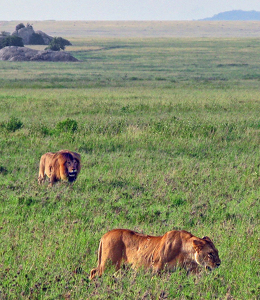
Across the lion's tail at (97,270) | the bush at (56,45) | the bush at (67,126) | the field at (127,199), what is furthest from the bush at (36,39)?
the lion's tail at (97,270)

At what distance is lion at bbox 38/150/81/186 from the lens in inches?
326

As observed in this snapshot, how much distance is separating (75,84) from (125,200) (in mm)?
26797

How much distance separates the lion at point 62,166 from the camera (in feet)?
27.1

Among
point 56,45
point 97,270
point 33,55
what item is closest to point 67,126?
point 97,270

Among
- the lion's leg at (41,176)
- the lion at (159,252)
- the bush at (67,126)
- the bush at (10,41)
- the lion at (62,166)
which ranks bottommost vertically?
the bush at (10,41)

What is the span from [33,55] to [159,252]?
202 feet

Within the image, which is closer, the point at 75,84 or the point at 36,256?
the point at 36,256

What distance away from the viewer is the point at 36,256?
5.45 meters

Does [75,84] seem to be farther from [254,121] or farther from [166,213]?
[166,213]

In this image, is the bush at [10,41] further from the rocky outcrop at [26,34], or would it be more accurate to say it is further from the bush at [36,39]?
the bush at [36,39]

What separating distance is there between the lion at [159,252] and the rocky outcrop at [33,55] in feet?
194

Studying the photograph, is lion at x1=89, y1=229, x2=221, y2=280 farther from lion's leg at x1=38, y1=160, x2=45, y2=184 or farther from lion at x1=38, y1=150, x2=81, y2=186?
lion's leg at x1=38, y1=160, x2=45, y2=184

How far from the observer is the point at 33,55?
63.4 meters

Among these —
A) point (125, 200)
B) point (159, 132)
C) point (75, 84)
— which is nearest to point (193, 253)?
point (125, 200)
